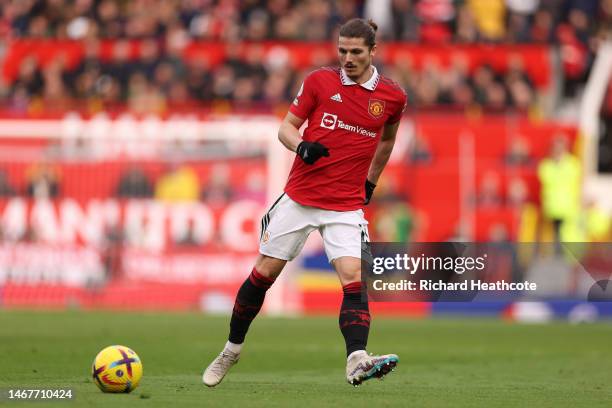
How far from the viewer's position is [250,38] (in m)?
26.9

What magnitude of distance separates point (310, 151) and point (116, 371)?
195 cm

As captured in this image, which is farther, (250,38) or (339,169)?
(250,38)

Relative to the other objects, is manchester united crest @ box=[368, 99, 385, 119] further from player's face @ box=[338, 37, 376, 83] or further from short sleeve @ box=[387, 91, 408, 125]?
player's face @ box=[338, 37, 376, 83]

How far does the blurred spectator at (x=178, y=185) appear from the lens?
74.3 ft

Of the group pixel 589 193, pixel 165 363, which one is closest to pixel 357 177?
pixel 165 363

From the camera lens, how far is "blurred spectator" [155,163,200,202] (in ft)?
74.3

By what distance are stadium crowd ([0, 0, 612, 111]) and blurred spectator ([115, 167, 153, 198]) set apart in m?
2.24

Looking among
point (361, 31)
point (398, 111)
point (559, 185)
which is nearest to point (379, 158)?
point (398, 111)

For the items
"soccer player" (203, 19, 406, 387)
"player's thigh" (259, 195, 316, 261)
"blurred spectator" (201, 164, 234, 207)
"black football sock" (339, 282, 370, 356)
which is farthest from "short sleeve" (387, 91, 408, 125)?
"blurred spectator" (201, 164, 234, 207)

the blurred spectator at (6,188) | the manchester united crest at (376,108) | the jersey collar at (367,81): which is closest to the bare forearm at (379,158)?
the manchester united crest at (376,108)

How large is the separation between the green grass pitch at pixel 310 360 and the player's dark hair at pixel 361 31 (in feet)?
8.02

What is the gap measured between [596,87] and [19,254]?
1137 cm

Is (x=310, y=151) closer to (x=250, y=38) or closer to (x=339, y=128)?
(x=339, y=128)

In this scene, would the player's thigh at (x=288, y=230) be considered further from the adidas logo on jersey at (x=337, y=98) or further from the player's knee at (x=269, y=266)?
the adidas logo on jersey at (x=337, y=98)
